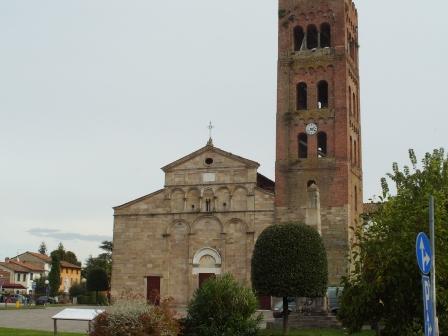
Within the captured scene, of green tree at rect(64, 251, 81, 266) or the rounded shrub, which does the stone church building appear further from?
green tree at rect(64, 251, 81, 266)

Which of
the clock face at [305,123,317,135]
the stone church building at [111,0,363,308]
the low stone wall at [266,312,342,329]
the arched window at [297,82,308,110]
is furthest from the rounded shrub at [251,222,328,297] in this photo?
the arched window at [297,82,308,110]

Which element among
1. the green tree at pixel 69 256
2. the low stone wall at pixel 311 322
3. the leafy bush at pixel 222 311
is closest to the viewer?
the leafy bush at pixel 222 311

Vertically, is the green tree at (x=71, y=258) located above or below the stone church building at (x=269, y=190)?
below

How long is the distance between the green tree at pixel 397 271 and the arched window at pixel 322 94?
25826 mm

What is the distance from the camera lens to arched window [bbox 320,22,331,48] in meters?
41.8

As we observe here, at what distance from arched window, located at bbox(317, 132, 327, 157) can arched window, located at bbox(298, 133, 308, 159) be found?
87 cm

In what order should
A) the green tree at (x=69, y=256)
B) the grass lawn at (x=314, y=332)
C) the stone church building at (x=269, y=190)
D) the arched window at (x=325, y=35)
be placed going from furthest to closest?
the green tree at (x=69, y=256), the arched window at (x=325, y=35), the stone church building at (x=269, y=190), the grass lawn at (x=314, y=332)

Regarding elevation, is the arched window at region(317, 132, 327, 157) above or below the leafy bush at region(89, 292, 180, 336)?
above

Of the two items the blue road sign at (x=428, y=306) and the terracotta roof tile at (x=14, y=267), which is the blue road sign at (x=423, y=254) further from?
the terracotta roof tile at (x=14, y=267)

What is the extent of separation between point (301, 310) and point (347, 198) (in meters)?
12.8

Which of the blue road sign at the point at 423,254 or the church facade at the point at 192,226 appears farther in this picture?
the church facade at the point at 192,226

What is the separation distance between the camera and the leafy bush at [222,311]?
62.1 ft

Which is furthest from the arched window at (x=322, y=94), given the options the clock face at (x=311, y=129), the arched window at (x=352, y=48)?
the arched window at (x=352, y=48)

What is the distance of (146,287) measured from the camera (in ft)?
133
